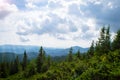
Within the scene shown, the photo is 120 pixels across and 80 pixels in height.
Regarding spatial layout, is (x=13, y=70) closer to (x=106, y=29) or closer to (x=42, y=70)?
(x=42, y=70)

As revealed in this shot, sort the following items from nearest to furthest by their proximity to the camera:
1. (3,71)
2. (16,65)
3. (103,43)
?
(103,43) < (3,71) < (16,65)

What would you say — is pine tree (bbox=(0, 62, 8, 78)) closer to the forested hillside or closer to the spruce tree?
the forested hillside

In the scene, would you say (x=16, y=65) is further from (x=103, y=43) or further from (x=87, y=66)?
(x=87, y=66)

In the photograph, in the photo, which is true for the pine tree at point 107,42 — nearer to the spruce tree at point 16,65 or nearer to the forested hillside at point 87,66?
the forested hillside at point 87,66

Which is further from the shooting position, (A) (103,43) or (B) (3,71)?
(B) (3,71)

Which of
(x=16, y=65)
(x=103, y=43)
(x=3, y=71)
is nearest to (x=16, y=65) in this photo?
(x=16, y=65)

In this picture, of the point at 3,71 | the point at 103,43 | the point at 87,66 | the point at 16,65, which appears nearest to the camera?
the point at 87,66

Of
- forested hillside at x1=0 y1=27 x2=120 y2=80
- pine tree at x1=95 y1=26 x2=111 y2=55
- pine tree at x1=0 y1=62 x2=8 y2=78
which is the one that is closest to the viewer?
forested hillside at x1=0 y1=27 x2=120 y2=80

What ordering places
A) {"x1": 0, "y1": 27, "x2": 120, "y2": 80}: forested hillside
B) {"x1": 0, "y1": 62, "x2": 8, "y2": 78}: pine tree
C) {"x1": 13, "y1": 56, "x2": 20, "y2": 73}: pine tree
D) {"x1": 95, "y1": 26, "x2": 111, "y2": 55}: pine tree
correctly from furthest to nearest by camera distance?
{"x1": 13, "y1": 56, "x2": 20, "y2": 73}: pine tree, {"x1": 0, "y1": 62, "x2": 8, "y2": 78}: pine tree, {"x1": 95, "y1": 26, "x2": 111, "y2": 55}: pine tree, {"x1": 0, "y1": 27, "x2": 120, "y2": 80}: forested hillside

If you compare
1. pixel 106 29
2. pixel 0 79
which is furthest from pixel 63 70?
pixel 0 79

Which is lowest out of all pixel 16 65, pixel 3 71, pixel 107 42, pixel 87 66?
pixel 3 71

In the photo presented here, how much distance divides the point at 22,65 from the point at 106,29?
236ft

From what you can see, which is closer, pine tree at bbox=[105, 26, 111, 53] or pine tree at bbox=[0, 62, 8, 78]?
pine tree at bbox=[105, 26, 111, 53]

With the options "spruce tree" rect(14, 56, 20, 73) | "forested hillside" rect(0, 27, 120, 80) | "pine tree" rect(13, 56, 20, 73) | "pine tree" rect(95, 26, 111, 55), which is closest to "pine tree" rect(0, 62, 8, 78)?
"forested hillside" rect(0, 27, 120, 80)
